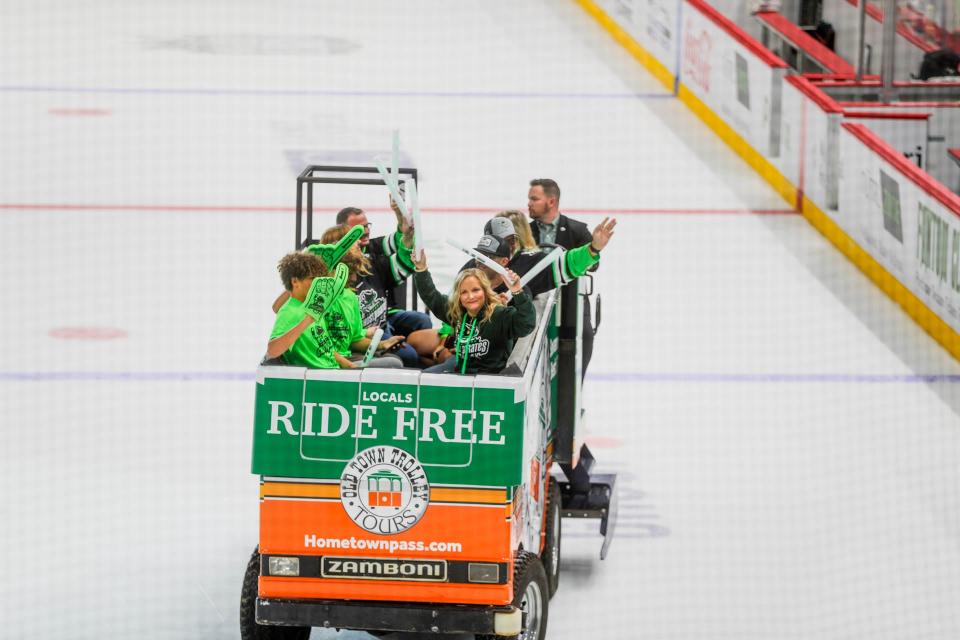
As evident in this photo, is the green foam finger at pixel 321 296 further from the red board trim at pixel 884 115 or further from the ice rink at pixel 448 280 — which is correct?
the red board trim at pixel 884 115

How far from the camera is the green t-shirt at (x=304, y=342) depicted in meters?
A: 6.26

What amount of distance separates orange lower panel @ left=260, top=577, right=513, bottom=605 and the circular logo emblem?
0.68ft

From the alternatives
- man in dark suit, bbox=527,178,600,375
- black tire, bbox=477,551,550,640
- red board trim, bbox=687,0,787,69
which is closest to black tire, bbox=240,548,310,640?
black tire, bbox=477,551,550,640

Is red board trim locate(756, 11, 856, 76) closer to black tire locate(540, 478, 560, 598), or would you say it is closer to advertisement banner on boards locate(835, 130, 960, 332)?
advertisement banner on boards locate(835, 130, 960, 332)

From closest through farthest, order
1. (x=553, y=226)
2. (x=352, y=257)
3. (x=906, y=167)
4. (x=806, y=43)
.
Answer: (x=352, y=257) → (x=553, y=226) → (x=906, y=167) → (x=806, y=43)

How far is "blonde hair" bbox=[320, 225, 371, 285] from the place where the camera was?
→ 7242 millimetres

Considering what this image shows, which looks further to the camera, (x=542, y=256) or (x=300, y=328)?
(x=542, y=256)

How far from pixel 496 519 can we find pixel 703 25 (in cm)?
1278

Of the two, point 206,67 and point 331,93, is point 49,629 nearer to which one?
point 331,93

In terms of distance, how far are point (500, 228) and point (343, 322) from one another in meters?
0.97

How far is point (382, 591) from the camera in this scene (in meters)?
6.20

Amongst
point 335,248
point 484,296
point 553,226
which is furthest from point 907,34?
point 484,296

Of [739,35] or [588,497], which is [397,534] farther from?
[739,35]

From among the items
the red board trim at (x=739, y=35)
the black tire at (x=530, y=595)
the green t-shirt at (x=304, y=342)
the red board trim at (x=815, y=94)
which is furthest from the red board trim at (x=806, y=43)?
the green t-shirt at (x=304, y=342)
